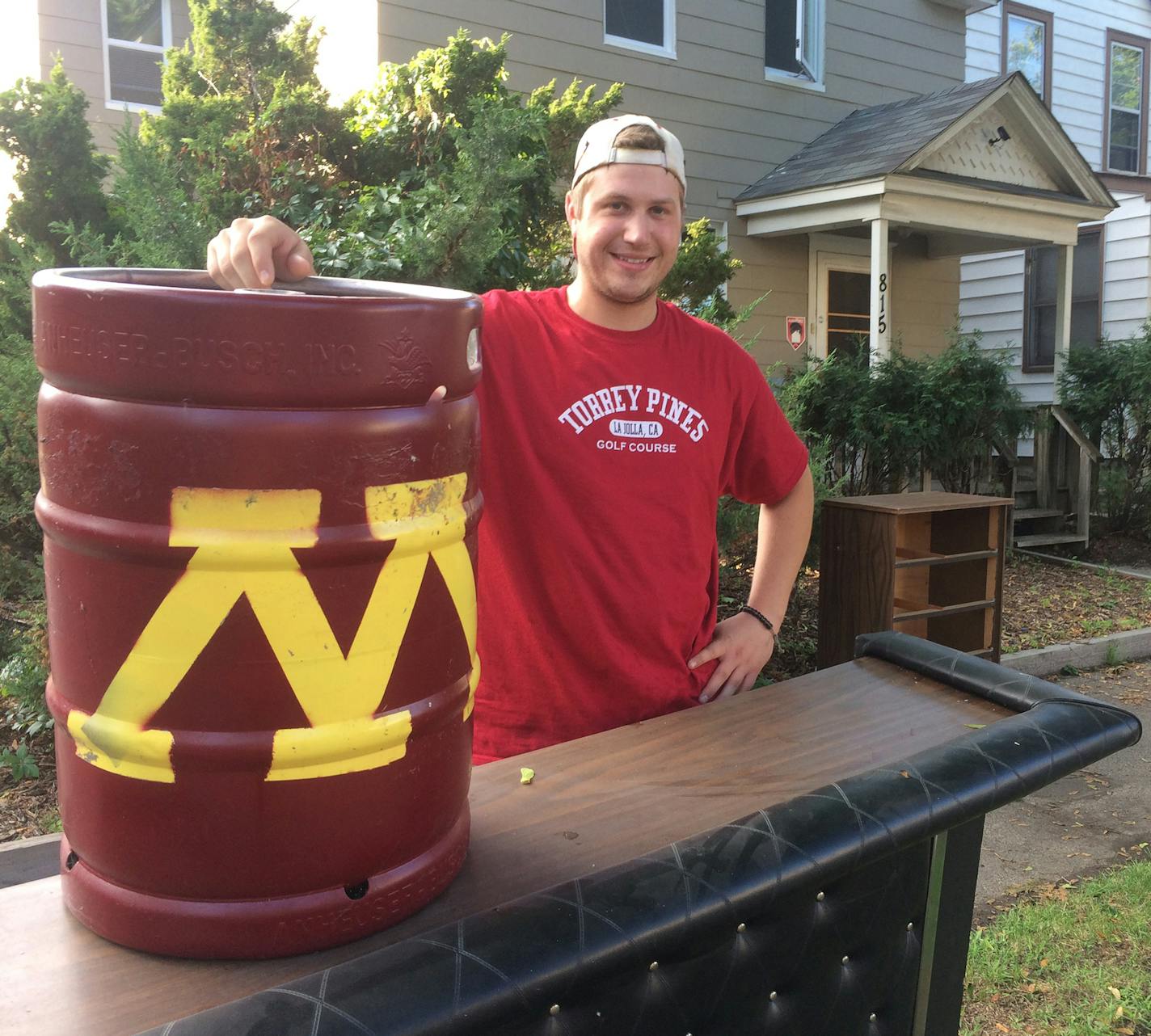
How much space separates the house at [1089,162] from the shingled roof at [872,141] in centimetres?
288

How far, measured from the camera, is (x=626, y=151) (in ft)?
6.44

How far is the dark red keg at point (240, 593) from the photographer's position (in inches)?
31.0

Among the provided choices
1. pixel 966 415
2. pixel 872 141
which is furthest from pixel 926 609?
pixel 872 141

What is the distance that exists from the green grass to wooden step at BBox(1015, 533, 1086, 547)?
616 cm

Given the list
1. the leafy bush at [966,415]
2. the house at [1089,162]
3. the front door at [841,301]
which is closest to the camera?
the leafy bush at [966,415]

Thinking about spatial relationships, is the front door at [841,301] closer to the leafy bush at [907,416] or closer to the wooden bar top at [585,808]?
the leafy bush at [907,416]

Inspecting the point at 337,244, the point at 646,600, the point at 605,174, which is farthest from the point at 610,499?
the point at 337,244

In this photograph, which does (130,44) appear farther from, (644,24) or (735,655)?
(735,655)

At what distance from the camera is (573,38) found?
30.6ft

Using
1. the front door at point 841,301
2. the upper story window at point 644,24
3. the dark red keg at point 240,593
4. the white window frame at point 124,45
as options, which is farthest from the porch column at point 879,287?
the dark red keg at point 240,593

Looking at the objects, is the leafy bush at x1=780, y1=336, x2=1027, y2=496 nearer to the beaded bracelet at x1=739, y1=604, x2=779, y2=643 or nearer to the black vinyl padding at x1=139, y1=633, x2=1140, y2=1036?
the beaded bracelet at x1=739, y1=604, x2=779, y2=643

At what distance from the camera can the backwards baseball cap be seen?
197cm

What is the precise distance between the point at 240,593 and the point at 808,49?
39.1 feet

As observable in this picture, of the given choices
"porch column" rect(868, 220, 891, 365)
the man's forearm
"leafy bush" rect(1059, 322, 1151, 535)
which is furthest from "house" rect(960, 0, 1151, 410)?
the man's forearm
